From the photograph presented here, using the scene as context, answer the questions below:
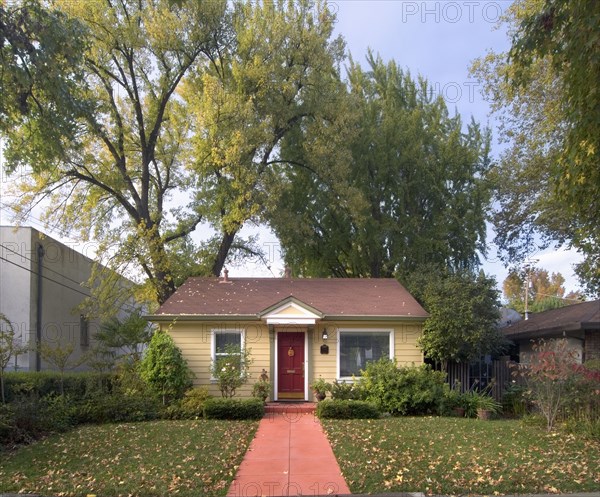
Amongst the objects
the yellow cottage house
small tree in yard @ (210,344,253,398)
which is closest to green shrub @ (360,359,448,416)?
the yellow cottage house

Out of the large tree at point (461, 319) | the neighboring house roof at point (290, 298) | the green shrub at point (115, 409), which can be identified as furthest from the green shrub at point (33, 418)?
the large tree at point (461, 319)

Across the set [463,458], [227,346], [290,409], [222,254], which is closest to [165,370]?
[227,346]

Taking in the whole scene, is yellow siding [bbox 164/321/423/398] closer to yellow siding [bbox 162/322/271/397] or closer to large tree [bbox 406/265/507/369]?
yellow siding [bbox 162/322/271/397]

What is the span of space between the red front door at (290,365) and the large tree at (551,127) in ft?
27.9

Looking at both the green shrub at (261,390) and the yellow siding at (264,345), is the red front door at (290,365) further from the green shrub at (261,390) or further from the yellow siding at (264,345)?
the green shrub at (261,390)

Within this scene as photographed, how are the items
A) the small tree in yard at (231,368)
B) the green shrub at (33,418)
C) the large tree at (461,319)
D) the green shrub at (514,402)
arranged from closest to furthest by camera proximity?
the green shrub at (33,418)
the green shrub at (514,402)
the large tree at (461,319)
the small tree in yard at (231,368)

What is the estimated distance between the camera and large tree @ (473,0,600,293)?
799 centimetres

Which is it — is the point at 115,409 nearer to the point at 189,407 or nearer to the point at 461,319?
the point at 189,407

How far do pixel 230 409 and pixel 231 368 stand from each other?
2.09 metres

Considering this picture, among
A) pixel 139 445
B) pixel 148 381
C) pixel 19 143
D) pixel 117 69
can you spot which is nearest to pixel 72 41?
pixel 19 143

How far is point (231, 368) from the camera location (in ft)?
58.7

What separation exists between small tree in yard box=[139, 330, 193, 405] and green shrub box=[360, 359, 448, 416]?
16.9 ft

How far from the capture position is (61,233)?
2536 cm

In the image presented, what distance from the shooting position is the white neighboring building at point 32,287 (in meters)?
22.5
